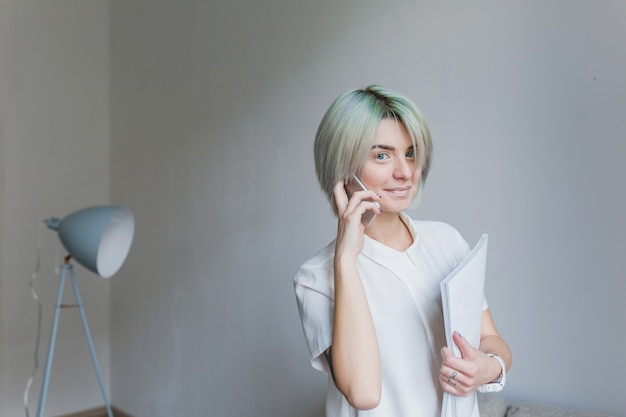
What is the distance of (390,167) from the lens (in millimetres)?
1021

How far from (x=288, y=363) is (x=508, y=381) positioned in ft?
3.35

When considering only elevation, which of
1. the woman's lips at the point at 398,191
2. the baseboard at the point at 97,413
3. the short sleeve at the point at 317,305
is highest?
the woman's lips at the point at 398,191

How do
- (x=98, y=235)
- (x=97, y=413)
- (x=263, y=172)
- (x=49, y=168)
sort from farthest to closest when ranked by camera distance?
1. (x=97, y=413)
2. (x=49, y=168)
3. (x=263, y=172)
4. (x=98, y=235)

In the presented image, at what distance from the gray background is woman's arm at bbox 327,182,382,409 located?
86 cm

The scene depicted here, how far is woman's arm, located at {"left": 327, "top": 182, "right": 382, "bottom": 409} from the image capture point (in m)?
0.93

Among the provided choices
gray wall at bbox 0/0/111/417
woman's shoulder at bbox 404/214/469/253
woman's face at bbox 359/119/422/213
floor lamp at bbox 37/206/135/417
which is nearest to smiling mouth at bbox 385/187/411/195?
woman's face at bbox 359/119/422/213

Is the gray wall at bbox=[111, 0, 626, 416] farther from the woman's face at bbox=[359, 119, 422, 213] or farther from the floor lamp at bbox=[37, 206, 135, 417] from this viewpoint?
the woman's face at bbox=[359, 119, 422, 213]

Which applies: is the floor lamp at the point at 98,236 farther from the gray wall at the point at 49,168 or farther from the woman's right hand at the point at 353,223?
the woman's right hand at the point at 353,223

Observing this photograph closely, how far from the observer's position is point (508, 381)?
5.57 ft

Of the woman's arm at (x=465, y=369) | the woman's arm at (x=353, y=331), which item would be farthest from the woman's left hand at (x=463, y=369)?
the woman's arm at (x=353, y=331)

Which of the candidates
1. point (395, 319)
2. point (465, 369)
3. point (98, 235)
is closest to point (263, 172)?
point (98, 235)

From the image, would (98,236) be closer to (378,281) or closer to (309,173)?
(309,173)

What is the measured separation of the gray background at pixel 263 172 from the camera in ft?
5.10

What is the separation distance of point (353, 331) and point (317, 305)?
0.35 ft
